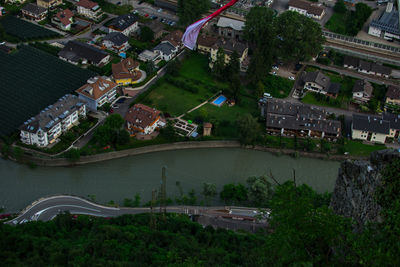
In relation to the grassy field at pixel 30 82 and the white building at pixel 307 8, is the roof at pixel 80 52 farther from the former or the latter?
the white building at pixel 307 8

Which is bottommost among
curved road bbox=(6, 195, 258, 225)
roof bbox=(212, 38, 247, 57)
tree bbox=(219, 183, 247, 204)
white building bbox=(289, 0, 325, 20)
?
curved road bbox=(6, 195, 258, 225)

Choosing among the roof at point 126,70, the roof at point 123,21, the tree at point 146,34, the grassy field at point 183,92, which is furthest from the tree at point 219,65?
the roof at point 123,21

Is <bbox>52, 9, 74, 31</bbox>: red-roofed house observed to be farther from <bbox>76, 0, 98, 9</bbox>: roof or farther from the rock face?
the rock face

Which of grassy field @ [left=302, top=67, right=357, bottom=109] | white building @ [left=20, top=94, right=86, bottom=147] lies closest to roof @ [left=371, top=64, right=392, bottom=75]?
grassy field @ [left=302, top=67, right=357, bottom=109]

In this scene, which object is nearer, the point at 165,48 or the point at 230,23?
the point at 165,48

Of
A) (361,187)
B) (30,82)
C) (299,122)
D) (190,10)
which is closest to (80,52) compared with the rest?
(30,82)

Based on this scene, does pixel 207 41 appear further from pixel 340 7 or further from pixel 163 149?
pixel 340 7

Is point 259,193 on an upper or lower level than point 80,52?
lower
